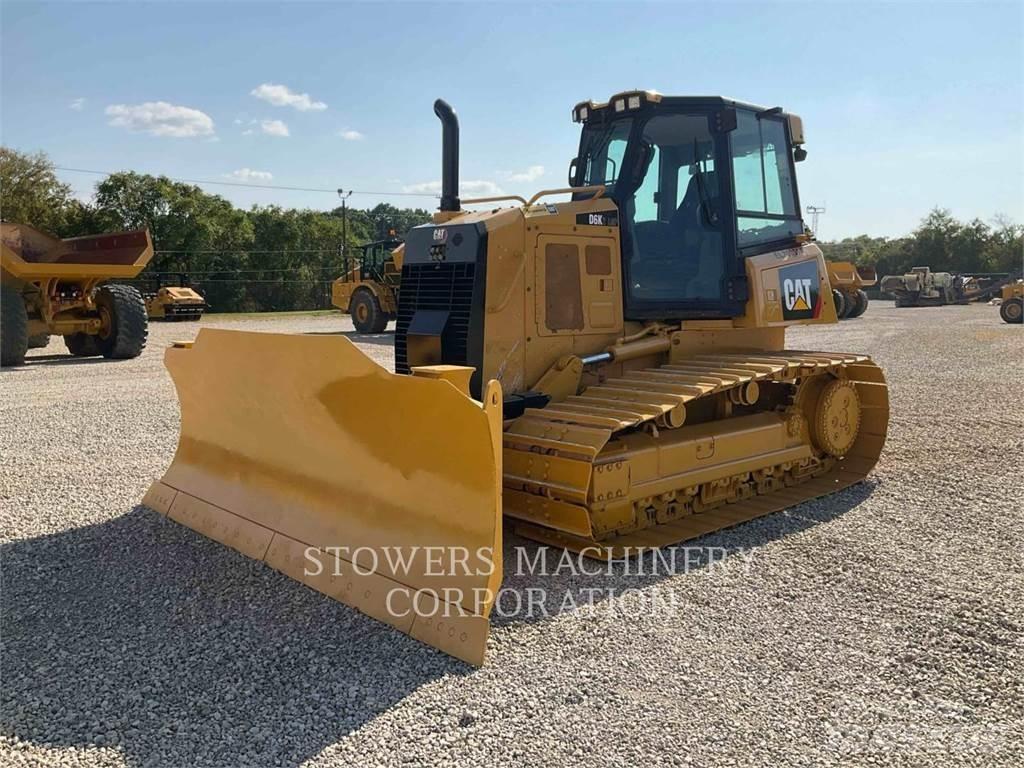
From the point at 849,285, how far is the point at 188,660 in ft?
100

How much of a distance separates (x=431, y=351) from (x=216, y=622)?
231 centimetres

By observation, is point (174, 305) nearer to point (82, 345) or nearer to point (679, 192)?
point (82, 345)

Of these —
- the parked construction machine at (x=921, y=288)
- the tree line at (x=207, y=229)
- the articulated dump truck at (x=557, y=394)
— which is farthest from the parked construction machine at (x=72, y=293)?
the parked construction machine at (x=921, y=288)

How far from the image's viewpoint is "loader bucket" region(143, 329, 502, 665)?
3.81m

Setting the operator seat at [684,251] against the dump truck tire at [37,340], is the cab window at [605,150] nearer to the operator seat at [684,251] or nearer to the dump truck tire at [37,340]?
the operator seat at [684,251]

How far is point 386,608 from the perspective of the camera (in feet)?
13.0

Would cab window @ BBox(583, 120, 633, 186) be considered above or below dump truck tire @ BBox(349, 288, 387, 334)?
above

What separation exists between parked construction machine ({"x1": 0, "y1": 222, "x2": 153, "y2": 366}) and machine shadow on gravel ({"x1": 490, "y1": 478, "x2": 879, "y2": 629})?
39.5ft

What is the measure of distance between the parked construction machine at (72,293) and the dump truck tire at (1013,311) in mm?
28329

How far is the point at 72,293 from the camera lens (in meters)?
15.0

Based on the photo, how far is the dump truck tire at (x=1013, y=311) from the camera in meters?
29.0

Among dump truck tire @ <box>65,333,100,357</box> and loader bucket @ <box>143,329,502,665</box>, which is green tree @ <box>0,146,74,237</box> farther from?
loader bucket @ <box>143,329,502,665</box>

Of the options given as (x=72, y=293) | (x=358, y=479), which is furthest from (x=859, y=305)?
(x=358, y=479)

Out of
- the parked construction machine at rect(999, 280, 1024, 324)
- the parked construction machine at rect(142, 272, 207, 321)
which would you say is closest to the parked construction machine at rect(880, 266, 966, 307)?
the parked construction machine at rect(999, 280, 1024, 324)
